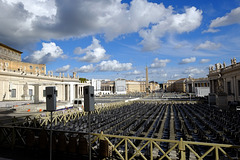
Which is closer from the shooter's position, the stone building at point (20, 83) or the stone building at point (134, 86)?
the stone building at point (20, 83)

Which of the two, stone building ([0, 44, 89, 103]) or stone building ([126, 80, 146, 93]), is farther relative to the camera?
stone building ([126, 80, 146, 93])

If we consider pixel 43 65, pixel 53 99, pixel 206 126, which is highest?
pixel 43 65

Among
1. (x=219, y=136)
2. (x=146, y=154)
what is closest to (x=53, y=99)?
(x=146, y=154)

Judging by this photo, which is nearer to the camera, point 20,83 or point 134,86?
point 20,83

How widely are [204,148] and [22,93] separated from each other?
3937 centimetres

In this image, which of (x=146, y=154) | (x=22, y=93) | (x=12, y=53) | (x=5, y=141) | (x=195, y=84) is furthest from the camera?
(x=195, y=84)

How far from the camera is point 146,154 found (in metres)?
5.89

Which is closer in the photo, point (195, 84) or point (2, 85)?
point (2, 85)

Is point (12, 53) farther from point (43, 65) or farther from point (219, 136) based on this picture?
point (219, 136)

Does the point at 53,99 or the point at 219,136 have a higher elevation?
the point at 53,99

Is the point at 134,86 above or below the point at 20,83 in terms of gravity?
above

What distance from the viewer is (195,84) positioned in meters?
114

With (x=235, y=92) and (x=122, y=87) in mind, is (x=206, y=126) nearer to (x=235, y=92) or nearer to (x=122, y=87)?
(x=235, y=92)

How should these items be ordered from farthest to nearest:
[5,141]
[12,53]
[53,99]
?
[12,53] → [5,141] → [53,99]
